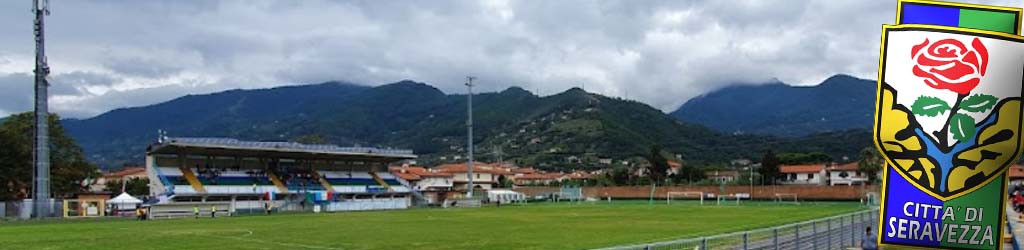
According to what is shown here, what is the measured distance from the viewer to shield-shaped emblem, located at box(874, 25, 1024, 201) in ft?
14.1

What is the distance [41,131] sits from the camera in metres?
49.6

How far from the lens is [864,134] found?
6727 inches

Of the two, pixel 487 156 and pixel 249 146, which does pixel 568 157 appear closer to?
pixel 487 156

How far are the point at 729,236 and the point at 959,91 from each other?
7635 mm

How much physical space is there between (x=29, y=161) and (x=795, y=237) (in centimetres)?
6229

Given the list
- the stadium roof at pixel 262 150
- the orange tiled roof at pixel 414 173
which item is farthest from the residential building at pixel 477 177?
the stadium roof at pixel 262 150

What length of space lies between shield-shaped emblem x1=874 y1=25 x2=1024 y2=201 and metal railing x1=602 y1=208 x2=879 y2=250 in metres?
3.76

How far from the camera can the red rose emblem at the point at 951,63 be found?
4.37 metres

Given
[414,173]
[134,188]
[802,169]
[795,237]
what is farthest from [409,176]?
[795,237]

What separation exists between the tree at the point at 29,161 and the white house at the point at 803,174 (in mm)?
79317

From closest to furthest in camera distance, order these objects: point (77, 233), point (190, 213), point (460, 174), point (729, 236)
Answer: point (729, 236) < point (77, 233) < point (190, 213) < point (460, 174)

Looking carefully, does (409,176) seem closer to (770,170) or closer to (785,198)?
(770,170)

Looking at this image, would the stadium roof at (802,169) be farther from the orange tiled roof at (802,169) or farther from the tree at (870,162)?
the tree at (870,162)

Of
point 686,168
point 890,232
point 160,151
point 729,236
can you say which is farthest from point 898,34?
point 686,168
